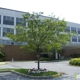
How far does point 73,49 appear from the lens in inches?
1886

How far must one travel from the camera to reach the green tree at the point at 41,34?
1560 centimetres

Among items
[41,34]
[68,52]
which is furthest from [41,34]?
[68,52]

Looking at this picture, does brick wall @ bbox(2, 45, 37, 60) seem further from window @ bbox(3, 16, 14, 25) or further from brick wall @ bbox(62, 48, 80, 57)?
brick wall @ bbox(62, 48, 80, 57)

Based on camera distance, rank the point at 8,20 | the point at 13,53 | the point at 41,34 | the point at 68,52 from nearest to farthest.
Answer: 1. the point at 41,34
2. the point at 13,53
3. the point at 8,20
4. the point at 68,52

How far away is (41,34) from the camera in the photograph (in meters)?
15.6

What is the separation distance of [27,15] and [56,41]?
12.5 feet

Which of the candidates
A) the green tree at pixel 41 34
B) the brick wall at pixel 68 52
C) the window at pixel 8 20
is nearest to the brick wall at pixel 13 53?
the window at pixel 8 20

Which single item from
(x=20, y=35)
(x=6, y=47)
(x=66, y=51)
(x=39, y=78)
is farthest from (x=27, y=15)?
(x=66, y=51)

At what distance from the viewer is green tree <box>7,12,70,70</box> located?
1560cm

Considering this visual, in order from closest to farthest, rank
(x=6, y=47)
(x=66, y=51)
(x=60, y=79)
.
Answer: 1. (x=60, y=79)
2. (x=6, y=47)
3. (x=66, y=51)

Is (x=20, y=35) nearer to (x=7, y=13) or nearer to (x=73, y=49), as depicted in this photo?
(x=7, y=13)

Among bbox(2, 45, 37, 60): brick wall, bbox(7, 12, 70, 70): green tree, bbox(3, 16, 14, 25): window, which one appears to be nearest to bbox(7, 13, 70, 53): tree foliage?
bbox(7, 12, 70, 70): green tree

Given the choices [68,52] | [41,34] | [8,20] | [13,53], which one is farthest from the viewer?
[68,52]

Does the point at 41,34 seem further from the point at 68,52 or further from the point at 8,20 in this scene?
the point at 68,52
